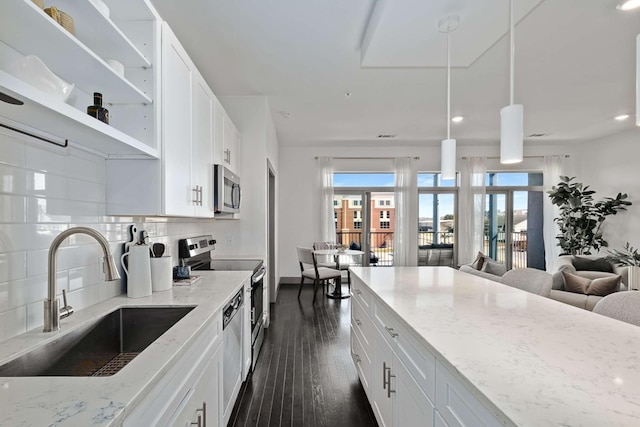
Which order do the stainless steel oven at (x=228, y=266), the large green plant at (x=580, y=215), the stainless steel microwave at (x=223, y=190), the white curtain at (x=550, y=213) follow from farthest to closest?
the white curtain at (x=550, y=213)
the large green plant at (x=580, y=215)
the stainless steel oven at (x=228, y=266)
the stainless steel microwave at (x=223, y=190)

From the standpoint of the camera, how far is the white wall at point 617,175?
5133 mm

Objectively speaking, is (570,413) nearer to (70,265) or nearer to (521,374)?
(521,374)

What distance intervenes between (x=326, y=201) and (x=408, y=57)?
3.67 m

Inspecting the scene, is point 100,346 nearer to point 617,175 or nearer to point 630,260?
point 630,260

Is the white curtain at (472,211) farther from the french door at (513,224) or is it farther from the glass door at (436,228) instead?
the french door at (513,224)

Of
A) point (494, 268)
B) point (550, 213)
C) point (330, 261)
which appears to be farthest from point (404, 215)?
point (550, 213)

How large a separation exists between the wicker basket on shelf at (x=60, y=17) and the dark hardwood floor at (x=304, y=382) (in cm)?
220

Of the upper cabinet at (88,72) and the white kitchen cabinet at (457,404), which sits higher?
the upper cabinet at (88,72)

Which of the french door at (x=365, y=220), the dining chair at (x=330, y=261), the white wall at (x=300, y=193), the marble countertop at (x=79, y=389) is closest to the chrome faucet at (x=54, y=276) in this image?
the marble countertop at (x=79, y=389)

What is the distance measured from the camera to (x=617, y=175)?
541 centimetres

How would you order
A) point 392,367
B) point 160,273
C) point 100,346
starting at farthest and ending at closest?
point 160,273, point 392,367, point 100,346

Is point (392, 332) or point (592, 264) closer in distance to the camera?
point (392, 332)

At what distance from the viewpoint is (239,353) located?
2.12m

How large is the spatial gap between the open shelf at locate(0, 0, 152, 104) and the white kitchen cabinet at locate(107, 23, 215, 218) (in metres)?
0.18
